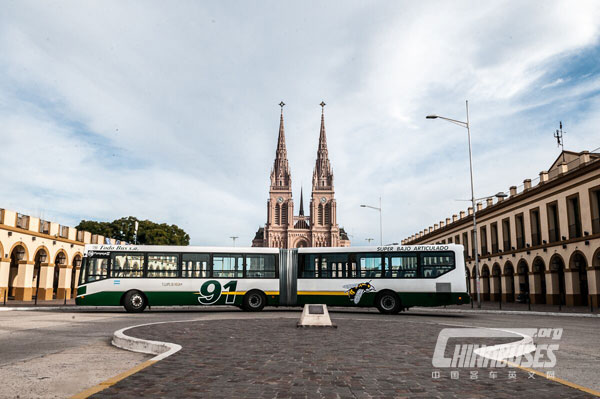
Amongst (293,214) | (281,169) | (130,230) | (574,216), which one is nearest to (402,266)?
(574,216)

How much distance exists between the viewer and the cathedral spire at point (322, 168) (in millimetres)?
139500

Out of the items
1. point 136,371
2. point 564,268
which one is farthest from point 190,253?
point 564,268

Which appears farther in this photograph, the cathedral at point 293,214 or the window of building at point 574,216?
the cathedral at point 293,214

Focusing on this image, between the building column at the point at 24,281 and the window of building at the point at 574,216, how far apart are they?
1384 inches

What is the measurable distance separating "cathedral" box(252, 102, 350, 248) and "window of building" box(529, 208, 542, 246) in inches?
3692

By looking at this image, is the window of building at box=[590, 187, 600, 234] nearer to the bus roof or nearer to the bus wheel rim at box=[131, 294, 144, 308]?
the bus roof

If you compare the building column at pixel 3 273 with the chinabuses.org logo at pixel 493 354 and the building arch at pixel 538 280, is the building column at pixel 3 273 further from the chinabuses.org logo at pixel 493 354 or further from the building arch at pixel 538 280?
the building arch at pixel 538 280

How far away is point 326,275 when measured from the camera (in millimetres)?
22000

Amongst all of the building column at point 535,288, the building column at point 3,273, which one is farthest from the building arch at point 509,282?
the building column at point 3,273

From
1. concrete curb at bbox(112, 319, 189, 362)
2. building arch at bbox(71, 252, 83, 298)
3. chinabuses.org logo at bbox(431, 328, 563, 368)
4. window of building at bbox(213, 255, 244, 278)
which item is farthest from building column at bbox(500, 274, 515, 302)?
concrete curb at bbox(112, 319, 189, 362)

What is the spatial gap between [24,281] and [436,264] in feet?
87.7

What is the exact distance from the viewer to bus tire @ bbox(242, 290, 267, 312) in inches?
865

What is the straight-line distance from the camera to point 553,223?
33.4 m

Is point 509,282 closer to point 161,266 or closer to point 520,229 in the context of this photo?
point 520,229
